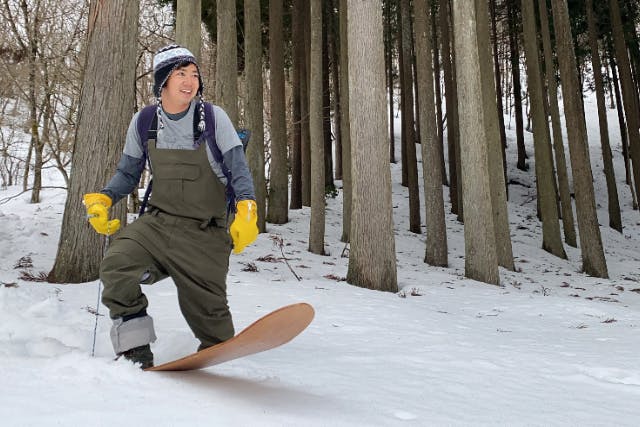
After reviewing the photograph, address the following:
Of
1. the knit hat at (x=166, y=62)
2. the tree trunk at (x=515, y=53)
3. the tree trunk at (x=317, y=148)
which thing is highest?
the tree trunk at (x=515, y=53)

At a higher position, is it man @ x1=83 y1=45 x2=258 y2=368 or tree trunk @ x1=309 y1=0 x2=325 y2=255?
tree trunk @ x1=309 y1=0 x2=325 y2=255

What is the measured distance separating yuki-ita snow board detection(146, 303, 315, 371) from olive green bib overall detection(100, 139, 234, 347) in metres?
0.39

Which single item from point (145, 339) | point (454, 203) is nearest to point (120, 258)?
point (145, 339)

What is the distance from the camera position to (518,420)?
7.52ft

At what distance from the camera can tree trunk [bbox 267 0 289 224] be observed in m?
12.4

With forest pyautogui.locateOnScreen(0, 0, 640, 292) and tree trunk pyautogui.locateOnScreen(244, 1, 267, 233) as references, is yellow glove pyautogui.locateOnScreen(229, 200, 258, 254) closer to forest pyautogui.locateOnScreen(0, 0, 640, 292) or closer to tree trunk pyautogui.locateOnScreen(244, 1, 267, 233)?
forest pyautogui.locateOnScreen(0, 0, 640, 292)

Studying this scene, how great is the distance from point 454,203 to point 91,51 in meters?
15.6

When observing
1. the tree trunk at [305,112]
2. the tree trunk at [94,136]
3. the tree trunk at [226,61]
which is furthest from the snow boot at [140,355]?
the tree trunk at [305,112]

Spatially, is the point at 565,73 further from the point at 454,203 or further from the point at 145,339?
the point at 145,339

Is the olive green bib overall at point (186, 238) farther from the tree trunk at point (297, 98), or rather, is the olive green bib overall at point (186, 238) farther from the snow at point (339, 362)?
the tree trunk at point (297, 98)

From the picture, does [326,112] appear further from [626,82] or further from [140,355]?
[140,355]

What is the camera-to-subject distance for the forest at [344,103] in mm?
5719

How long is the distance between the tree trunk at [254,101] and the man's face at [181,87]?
27.1 feet

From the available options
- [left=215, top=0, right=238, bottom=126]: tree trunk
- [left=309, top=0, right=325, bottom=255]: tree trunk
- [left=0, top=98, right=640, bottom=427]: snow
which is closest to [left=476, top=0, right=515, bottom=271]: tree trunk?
[left=0, top=98, right=640, bottom=427]: snow
